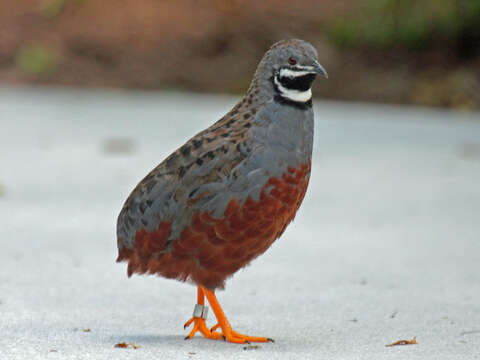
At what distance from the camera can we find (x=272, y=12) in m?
15.2

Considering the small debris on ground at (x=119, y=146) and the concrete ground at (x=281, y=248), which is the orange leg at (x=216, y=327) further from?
the small debris on ground at (x=119, y=146)

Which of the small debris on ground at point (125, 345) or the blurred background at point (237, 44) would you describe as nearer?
the small debris on ground at point (125, 345)

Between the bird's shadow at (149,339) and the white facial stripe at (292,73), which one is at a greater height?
the white facial stripe at (292,73)

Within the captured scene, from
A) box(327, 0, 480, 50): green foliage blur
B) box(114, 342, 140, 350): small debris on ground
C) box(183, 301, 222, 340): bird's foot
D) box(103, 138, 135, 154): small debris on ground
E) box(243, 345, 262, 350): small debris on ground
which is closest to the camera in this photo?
box(114, 342, 140, 350): small debris on ground

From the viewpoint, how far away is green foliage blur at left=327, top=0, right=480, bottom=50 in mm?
12555

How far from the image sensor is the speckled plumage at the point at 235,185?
3787mm

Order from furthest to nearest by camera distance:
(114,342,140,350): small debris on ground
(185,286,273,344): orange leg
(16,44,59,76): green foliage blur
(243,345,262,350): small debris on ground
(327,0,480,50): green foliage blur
Result: (16,44,59,76): green foliage blur, (327,0,480,50): green foliage blur, (185,286,273,344): orange leg, (243,345,262,350): small debris on ground, (114,342,140,350): small debris on ground

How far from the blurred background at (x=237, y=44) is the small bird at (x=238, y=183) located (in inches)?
350

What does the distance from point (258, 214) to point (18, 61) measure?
11.1m

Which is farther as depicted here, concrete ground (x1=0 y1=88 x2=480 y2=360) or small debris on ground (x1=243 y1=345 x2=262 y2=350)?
concrete ground (x1=0 y1=88 x2=480 y2=360)

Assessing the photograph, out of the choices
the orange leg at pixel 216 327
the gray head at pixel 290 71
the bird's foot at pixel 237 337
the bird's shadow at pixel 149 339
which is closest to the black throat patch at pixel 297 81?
the gray head at pixel 290 71

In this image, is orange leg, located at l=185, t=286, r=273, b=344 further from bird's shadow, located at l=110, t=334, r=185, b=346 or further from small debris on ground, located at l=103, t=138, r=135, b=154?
small debris on ground, located at l=103, t=138, r=135, b=154

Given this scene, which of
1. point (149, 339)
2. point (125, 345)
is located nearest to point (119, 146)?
point (149, 339)

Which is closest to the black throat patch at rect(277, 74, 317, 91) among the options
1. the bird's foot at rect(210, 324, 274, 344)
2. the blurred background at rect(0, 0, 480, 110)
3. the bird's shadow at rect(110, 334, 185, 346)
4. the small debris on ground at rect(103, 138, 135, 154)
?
the bird's foot at rect(210, 324, 274, 344)
